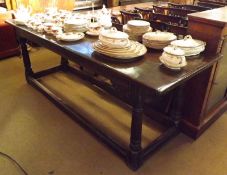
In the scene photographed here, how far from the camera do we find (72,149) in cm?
185

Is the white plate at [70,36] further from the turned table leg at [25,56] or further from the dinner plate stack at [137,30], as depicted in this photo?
the turned table leg at [25,56]

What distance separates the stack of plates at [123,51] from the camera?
1491 mm

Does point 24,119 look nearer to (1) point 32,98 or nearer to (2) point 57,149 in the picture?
(1) point 32,98

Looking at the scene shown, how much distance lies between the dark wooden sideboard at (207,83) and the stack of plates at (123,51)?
1.53ft

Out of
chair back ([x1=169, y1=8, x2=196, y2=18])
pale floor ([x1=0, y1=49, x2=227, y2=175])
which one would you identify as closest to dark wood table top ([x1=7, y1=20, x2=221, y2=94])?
pale floor ([x1=0, y1=49, x2=227, y2=175])

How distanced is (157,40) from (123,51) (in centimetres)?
30

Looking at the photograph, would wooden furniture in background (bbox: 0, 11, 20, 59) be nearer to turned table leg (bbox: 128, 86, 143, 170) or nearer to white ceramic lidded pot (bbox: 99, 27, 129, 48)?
white ceramic lidded pot (bbox: 99, 27, 129, 48)

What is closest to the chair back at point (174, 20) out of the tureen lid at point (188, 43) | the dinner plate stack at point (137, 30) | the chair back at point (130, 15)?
the chair back at point (130, 15)

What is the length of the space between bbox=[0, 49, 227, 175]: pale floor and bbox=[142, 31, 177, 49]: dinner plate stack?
0.81 metres

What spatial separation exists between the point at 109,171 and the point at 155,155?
39 cm

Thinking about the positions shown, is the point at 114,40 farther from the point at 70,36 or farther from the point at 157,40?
the point at 70,36

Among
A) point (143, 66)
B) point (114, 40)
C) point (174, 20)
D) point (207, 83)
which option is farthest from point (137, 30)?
point (174, 20)

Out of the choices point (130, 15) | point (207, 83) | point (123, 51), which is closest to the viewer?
point (123, 51)

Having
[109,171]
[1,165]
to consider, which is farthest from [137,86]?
[1,165]
